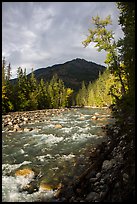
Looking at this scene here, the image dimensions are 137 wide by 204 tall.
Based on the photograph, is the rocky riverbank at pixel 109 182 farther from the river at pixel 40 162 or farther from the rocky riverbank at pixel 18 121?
the rocky riverbank at pixel 18 121

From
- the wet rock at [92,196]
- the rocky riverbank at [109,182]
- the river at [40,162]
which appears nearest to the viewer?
the rocky riverbank at [109,182]

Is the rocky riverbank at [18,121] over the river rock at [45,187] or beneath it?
over

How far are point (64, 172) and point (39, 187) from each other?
1744mm

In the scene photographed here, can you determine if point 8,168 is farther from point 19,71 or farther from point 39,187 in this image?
point 19,71

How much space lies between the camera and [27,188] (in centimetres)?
924

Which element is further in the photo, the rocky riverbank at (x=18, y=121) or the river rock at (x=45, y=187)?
the rocky riverbank at (x=18, y=121)

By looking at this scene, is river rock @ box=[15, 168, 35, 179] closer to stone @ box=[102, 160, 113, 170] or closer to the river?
the river

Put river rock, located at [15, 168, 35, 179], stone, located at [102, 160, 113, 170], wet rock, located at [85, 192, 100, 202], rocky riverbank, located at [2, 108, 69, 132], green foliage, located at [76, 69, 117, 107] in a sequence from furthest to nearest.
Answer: green foliage, located at [76, 69, 117, 107], rocky riverbank, located at [2, 108, 69, 132], river rock, located at [15, 168, 35, 179], stone, located at [102, 160, 113, 170], wet rock, located at [85, 192, 100, 202]

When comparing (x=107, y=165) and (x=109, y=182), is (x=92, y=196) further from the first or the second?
(x=107, y=165)

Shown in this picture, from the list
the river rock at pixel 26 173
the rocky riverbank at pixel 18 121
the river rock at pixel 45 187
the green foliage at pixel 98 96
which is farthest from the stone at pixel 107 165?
the green foliage at pixel 98 96

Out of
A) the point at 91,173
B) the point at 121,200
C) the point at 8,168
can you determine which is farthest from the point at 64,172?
the point at 121,200

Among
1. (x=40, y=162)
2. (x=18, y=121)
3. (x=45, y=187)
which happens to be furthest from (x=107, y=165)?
(x=18, y=121)

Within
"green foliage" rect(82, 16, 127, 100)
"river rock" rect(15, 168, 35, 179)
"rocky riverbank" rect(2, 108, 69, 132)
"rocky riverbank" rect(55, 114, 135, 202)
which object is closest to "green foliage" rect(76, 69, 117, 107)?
"rocky riverbank" rect(2, 108, 69, 132)

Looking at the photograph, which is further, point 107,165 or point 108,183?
point 107,165
